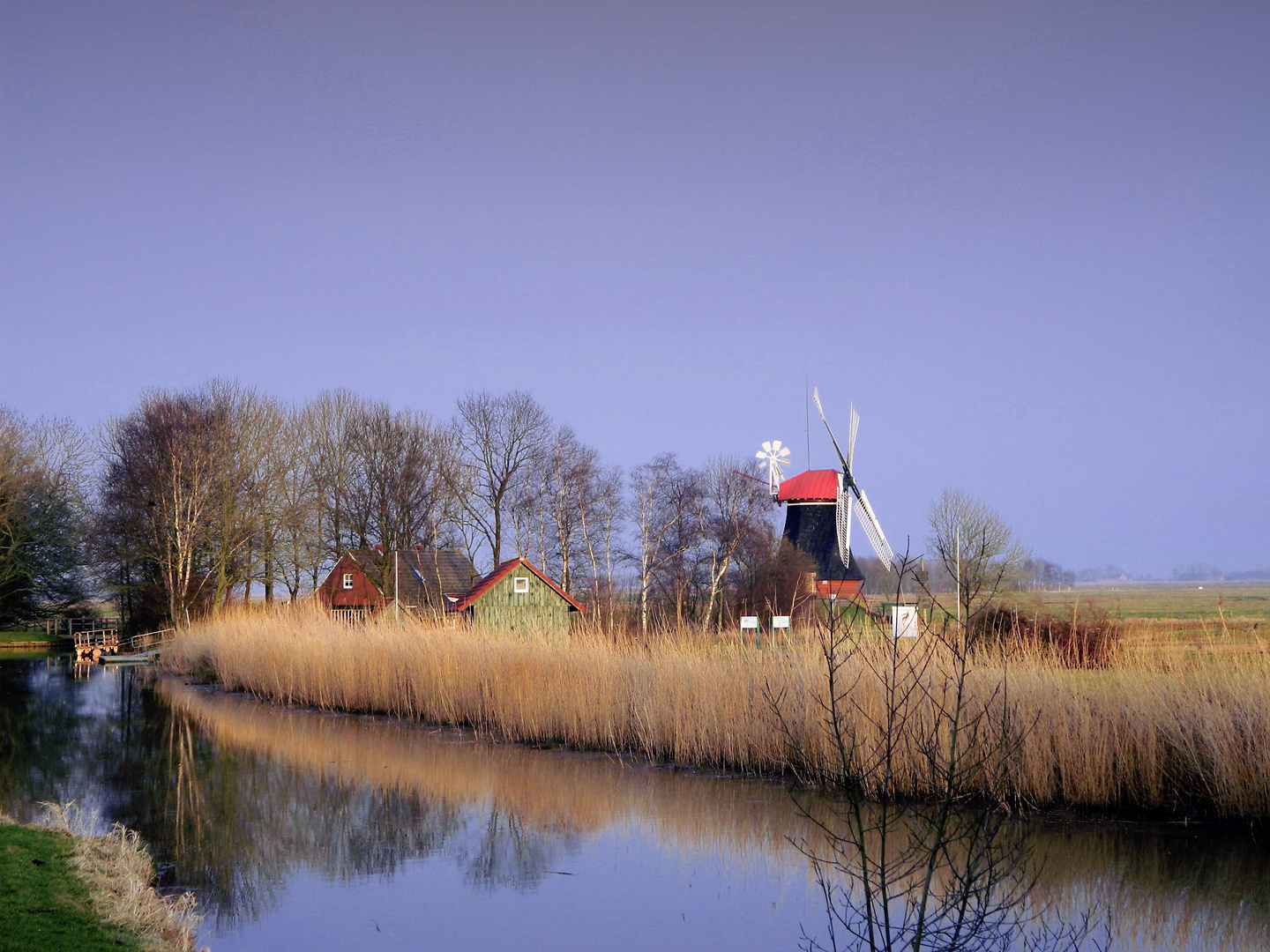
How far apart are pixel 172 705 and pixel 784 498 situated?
85.1 ft

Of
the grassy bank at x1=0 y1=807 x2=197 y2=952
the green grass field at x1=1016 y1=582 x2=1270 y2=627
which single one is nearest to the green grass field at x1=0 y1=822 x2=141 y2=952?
the grassy bank at x1=0 y1=807 x2=197 y2=952

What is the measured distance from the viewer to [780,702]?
1105 cm

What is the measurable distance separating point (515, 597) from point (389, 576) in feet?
23.3

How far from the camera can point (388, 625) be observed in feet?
60.1

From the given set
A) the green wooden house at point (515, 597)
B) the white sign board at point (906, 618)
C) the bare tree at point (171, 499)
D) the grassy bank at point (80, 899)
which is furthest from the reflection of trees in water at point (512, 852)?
the bare tree at point (171, 499)

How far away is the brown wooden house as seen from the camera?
3503 cm

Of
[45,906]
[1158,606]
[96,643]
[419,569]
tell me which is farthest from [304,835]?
[1158,606]

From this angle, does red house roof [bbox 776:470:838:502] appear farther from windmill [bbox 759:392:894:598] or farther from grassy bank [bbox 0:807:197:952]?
grassy bank [bbox 0:807:197:952]

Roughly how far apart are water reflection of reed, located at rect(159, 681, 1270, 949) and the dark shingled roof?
19.7 meters

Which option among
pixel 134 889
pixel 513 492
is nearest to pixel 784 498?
pixel 513 492

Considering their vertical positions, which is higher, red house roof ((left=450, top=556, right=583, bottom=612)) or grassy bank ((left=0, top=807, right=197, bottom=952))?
red house roof ((left=450, top=556, right=583, bottom=612))

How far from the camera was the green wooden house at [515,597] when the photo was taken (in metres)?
30.2

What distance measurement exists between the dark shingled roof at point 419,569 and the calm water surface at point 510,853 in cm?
2139

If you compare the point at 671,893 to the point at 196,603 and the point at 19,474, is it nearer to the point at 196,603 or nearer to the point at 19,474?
the point at 196,603
